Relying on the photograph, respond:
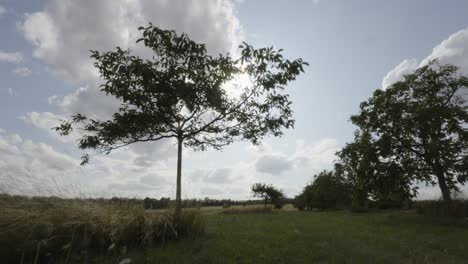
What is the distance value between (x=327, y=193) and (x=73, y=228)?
31294mm

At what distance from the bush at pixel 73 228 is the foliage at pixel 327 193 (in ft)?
94.3

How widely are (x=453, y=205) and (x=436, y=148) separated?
5.50m

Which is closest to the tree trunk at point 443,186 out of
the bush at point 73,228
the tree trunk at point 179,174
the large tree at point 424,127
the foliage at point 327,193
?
the large tree at point 424,127

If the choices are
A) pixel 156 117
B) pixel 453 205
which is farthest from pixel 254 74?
pixel 453 205

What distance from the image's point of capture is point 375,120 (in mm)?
17359

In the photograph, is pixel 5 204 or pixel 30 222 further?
pixel 5 204

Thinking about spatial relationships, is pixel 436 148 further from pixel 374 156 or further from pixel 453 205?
pixel 453 205

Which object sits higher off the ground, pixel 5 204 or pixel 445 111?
pixel 445 111

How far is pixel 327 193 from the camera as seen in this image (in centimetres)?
3097

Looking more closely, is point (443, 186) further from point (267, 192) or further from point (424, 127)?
point (267, 192)

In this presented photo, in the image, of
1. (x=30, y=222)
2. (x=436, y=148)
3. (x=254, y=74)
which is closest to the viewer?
(x=30, y=222)

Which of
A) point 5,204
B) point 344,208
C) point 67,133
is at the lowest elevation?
point 344,208

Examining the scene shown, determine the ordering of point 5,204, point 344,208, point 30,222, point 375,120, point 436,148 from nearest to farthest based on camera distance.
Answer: point 30,222 < point 5,204 < point 436,148 < point 375,120 < point 344,208

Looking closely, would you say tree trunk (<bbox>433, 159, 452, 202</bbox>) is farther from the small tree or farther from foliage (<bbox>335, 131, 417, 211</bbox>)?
the small tree
